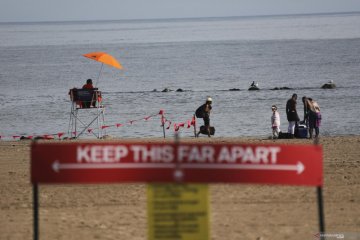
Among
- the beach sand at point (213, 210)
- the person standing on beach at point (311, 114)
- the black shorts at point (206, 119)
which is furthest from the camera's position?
the black shorts at point (206, 119)

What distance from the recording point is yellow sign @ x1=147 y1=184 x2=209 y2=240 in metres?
7.43

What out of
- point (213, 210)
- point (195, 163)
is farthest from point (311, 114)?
point (195, 163)

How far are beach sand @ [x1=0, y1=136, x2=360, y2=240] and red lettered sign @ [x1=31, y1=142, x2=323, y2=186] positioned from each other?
3266 millimetres

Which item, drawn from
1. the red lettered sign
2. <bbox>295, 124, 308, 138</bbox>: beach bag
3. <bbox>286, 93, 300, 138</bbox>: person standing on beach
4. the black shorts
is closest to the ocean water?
the black shorts

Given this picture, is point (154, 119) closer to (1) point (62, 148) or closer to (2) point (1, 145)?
(2) point (1, 145)

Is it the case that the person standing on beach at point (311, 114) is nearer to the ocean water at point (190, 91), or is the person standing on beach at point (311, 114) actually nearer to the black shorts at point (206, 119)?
the black shorts at point (206, 119)

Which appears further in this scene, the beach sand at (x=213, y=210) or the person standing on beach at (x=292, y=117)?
the person standing on beach at (x=292, y=117)

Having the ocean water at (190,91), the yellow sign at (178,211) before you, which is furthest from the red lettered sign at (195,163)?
the ocean water at (190,91)

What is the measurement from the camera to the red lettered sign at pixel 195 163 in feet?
24.5

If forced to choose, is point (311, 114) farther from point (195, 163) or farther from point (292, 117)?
point (195, 163)

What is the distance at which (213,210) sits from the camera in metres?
12.4

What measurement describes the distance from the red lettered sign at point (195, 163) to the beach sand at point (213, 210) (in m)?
3.27

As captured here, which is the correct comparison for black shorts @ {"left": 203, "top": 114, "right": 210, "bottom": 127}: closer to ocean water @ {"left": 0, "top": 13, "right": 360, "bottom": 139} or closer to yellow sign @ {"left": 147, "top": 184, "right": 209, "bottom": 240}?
ocean water @ {"left": 0, "top": 13, "right": 360, "bottom": 139}

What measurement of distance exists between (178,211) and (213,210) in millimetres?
5056
